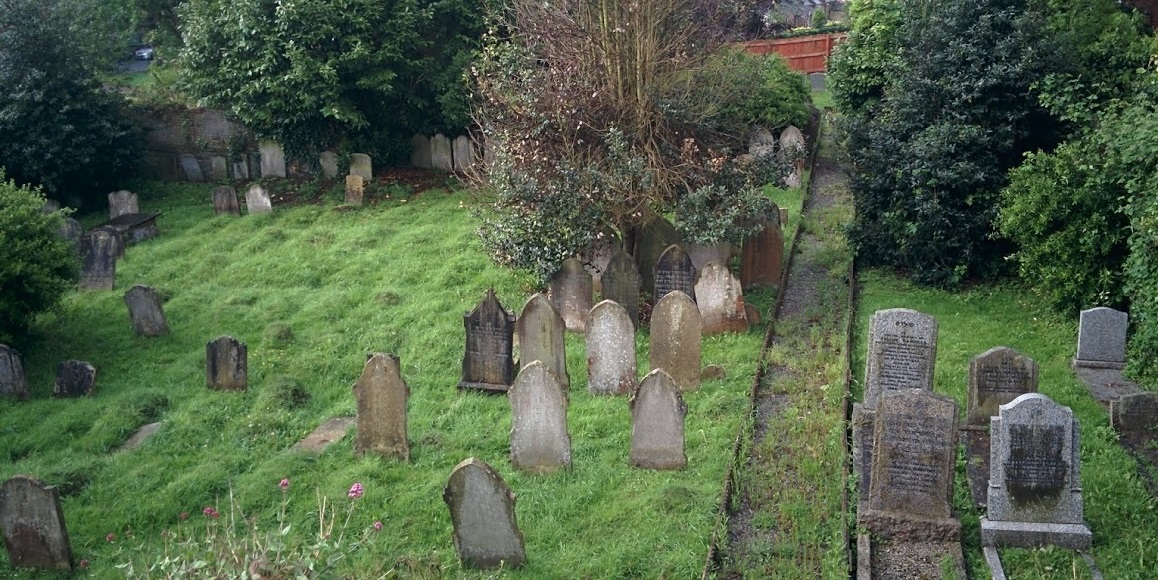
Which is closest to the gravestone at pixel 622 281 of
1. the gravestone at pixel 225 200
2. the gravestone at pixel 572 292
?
the gravestone at pixel 572 292

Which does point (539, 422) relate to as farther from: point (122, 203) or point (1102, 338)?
point (122, 203)

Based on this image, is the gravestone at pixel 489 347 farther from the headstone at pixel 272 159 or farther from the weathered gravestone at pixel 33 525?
the headstone at pixel 272 159

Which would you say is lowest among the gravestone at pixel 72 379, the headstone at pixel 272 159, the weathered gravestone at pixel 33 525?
the weathered gravestone at pixel 33 525

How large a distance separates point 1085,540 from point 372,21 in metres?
16.9

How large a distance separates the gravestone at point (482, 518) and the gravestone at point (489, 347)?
3.64 metres

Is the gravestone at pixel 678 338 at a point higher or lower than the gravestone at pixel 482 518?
higher

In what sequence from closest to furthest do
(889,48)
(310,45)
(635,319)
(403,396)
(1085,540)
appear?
1. (1085,540)
2. (403,396)
3. (635,319)
4. (889,48)
5. (310,45)

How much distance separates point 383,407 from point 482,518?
96.9 inches

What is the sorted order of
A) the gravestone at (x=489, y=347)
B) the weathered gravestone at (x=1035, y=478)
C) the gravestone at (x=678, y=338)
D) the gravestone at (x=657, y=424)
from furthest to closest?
the gravestone at (x=489, y=347) → the gravestone at (x=678, y=338) → the gravestone at (x=657, y=424) → the weathered gravestone at (x=1035, y=478)

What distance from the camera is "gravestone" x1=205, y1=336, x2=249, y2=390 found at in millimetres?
12523

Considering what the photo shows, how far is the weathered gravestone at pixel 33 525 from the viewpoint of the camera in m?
8.77

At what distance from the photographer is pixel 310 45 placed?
69.7 ft

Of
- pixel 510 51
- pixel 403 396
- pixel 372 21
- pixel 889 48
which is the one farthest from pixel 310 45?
pixel 403 396

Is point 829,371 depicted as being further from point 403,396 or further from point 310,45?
point 310,45
